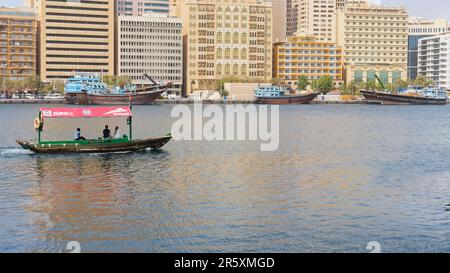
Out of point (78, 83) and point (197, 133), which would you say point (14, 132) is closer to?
point (197, 133)

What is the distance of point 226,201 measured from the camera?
35.7m

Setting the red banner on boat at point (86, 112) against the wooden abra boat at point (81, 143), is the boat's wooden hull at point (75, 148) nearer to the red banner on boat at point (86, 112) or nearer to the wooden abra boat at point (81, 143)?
the wooden abra boat at point (81, 143)

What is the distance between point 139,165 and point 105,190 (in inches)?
420

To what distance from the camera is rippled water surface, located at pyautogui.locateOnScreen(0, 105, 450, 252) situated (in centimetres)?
2764

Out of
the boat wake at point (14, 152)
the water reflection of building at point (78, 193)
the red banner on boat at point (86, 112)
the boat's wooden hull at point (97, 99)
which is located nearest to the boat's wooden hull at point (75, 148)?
the water reflection of building at point (78, 193)

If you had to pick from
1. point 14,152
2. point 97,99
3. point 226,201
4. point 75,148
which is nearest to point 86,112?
point 75,148

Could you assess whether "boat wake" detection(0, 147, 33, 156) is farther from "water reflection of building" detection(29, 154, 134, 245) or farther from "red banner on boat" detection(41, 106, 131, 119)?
"red banner on boat" detection(41, 106, 131, 119)

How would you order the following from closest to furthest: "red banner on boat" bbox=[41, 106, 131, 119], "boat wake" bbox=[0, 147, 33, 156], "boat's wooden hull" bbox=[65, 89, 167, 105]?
"boat wake" bbox=[0, 147, 33, 156] → "red banner on boat" bbox=[41, 106, 131, 119] → "boat's wooden hull" bbox=[65, 89, 167, 105]

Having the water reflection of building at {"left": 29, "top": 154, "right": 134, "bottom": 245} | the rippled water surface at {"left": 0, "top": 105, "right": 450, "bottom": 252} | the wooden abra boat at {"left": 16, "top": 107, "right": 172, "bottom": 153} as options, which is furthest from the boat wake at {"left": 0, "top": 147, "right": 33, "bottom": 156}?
the water reflection of building at {"left": 29, "top": 154, "right": 134, "bottom": 245}

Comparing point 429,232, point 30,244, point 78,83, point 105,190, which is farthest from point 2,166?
point 78,83

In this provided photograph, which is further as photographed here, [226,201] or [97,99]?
[97,99]

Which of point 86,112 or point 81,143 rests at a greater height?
point 86,112

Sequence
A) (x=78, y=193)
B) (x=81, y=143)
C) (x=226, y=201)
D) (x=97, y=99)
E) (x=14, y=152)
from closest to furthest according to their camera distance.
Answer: (x=226, y=201)
(x=78, y=193)
(x=81, y=143)
(x=14, y=152)
(x=97, y=99)

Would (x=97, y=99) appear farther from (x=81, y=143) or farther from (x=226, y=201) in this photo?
(x=226, y=201)
